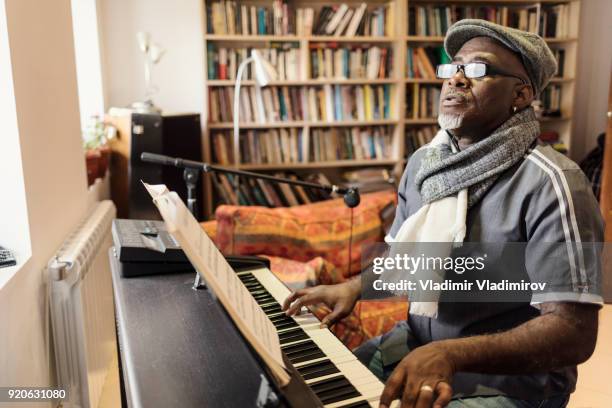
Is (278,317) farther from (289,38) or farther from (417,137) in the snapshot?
(417,137)

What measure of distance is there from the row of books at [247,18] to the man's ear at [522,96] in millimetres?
2873

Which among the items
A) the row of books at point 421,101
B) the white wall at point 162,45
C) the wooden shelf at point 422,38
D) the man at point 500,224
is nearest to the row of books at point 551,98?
the row of books at point 421,101

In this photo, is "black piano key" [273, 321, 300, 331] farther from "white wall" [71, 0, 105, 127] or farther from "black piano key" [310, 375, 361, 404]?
"white wall" [71, 0, 105, 127]

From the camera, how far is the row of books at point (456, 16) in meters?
4.16

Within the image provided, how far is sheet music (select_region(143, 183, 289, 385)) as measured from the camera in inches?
29.6

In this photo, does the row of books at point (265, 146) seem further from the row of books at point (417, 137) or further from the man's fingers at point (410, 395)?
the man's fingers at point (410, 395)

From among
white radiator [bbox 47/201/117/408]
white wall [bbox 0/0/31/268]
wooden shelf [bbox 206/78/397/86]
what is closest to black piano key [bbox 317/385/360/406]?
white wall [bbox 0/0/31/268]

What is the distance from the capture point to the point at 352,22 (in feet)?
13.2

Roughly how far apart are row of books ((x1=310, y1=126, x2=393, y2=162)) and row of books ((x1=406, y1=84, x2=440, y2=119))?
0.24 metres

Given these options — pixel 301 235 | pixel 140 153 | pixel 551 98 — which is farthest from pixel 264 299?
pixel 551 98

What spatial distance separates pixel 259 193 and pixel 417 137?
1367 mm

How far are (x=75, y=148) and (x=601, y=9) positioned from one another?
14.4ft

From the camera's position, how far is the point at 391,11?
4.09 metres

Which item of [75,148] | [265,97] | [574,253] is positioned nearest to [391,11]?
[265,97]
